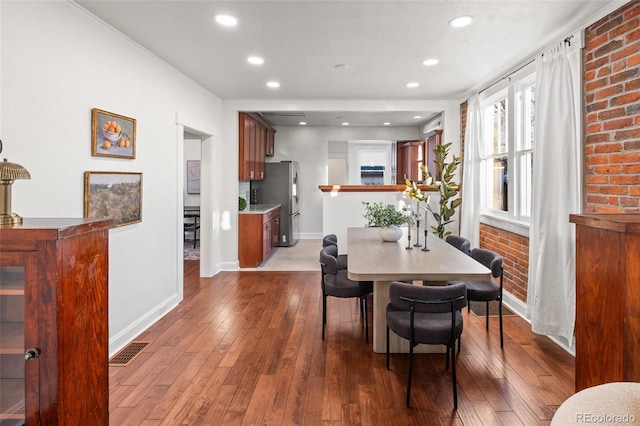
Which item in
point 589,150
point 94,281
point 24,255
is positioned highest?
point 589,150

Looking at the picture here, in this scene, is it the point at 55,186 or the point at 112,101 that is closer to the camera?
the point at 55,186

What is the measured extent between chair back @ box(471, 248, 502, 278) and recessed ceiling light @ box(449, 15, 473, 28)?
178cm

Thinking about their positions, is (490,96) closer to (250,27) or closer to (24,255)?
(250,27)

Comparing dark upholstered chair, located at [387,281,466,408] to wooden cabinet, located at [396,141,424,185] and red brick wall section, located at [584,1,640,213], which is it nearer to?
red brick wall section, located at [584,1,640,213]

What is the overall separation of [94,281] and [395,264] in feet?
5.92

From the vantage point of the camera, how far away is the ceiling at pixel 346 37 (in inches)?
105

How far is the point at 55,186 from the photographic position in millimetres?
2482

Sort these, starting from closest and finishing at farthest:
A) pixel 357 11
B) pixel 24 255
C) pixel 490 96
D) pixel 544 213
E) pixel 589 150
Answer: pixel 24 255, pixel 357 11, pixel 589 150, pixel 544 213, pixel 490 96

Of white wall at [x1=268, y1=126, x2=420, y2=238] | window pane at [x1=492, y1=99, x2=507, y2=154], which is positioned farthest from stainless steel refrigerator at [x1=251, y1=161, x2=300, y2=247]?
window pane at [x1=492, y1=99, x2=507, y2=154]

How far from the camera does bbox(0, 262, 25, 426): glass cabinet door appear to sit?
1282 mm

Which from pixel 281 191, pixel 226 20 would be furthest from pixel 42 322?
pixel 281 191

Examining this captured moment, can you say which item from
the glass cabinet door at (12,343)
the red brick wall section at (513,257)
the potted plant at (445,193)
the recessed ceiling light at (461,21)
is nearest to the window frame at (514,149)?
the red brick wall section at (513,257)

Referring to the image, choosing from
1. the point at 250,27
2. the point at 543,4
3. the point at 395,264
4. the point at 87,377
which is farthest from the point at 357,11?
the point at 87,377

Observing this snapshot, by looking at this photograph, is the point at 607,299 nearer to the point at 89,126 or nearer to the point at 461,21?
the point at 461,21
